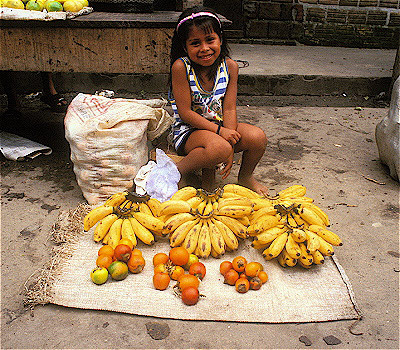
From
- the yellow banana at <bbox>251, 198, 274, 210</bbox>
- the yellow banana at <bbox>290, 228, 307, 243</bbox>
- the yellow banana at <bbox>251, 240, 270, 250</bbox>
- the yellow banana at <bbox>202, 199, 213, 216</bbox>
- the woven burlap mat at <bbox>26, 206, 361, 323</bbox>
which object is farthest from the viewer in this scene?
the yellow banana at <bbox>251, 198, 274, 210</bbox>

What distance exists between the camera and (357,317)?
2.04 meters

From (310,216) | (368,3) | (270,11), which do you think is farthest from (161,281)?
(368,3)

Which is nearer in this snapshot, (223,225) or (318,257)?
(318,257)

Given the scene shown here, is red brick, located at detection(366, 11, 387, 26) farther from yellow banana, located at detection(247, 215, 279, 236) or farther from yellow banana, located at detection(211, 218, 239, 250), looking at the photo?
yellow banana, located at detection(211, 218, 239, 250)

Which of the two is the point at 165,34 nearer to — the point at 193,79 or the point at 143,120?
the point at 193,79

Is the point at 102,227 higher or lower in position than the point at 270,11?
lower

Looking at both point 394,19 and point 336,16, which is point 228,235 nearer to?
point 336,16

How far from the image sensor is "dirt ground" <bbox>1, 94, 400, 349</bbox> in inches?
75.3

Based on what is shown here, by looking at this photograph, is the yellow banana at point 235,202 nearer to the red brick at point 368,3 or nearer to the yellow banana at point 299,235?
the yellow banana at point 299,235

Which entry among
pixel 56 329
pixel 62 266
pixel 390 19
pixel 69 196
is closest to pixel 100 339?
pixel 56 329

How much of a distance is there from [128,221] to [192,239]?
42cm

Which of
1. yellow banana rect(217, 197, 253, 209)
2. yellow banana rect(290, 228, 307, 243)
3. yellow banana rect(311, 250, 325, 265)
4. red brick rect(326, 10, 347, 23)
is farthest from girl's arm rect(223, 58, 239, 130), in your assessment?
red brick rect(326, 10, 347, 23)

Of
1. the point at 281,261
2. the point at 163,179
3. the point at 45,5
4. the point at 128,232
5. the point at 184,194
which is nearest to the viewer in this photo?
the point at 281,261

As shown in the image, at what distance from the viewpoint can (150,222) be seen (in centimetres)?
247
